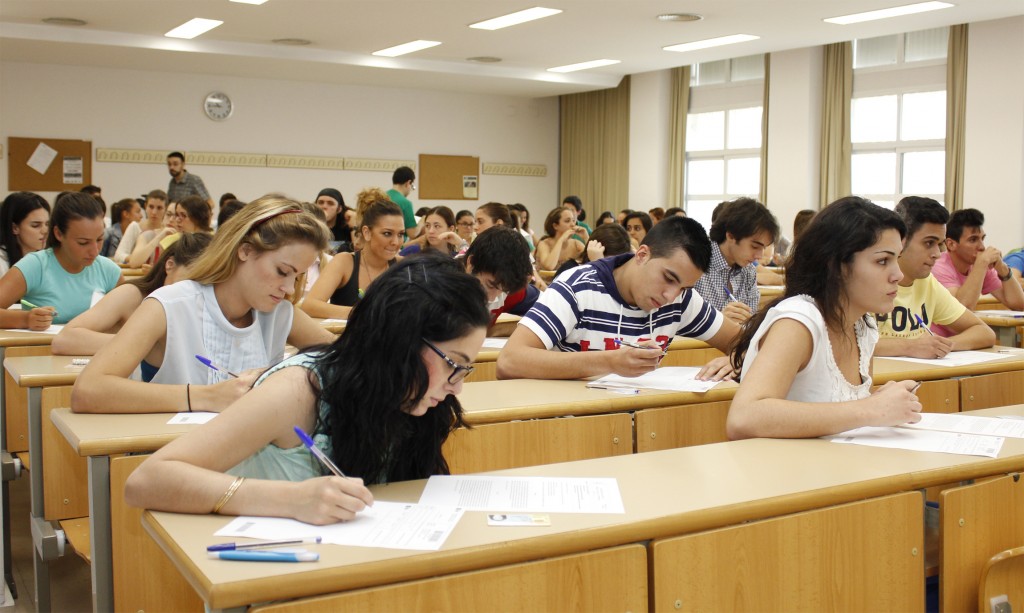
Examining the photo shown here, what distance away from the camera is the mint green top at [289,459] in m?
1.63

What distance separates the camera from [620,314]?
3.07m

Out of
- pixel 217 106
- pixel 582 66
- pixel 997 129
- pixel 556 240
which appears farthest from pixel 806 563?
pixel 217 106

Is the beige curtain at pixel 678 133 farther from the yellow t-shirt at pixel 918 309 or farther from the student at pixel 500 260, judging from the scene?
the student at pixel 500 260

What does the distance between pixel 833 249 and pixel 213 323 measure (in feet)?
5.08

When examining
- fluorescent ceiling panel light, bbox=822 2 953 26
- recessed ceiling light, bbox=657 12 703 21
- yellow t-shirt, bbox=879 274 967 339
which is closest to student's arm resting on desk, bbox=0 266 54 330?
yellow t-shirt, bbox=879 274 967 339

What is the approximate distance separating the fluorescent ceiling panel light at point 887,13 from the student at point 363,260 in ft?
20.3

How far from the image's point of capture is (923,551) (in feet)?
5.99

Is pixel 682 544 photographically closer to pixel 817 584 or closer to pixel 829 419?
pixel 817 584

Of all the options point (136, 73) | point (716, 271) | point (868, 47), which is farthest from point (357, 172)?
point (716, 271)

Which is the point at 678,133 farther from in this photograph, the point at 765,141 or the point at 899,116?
the point at 899,116

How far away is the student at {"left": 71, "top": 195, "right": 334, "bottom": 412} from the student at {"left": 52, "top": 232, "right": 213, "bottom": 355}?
0.49m

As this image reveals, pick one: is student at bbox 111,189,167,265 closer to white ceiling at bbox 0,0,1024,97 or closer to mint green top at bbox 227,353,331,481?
white ceiling at bbox 0,0,1024,97

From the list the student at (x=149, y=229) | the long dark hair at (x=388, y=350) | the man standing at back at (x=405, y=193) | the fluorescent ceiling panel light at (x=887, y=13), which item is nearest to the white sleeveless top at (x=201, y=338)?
the long dark hair at (x=388, y=350)

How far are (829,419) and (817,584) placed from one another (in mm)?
473
